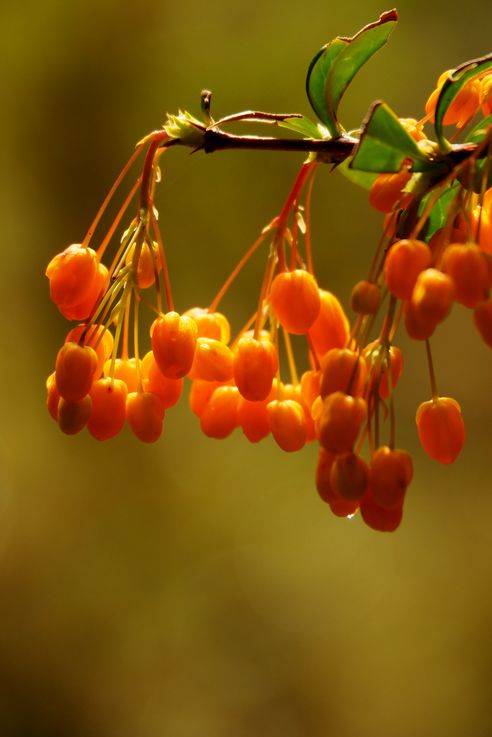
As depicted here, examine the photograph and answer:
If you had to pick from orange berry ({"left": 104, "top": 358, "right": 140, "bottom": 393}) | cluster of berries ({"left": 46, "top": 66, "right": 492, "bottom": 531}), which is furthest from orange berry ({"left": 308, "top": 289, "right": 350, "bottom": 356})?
orange berry ({"left": 104, "top": 358, "right": 140, "bottom": 393})

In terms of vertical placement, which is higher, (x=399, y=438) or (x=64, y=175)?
(x=64, y=175)

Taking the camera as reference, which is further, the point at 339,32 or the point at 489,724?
the point at 339,32

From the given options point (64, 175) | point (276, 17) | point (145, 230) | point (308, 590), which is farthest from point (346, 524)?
point (145, 230)

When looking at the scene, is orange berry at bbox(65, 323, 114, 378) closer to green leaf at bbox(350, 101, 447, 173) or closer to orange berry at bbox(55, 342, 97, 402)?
orange berry at bbox(55, 342, 97, 402)

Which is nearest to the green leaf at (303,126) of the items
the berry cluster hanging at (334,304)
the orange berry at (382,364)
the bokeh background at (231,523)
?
the berry cluster hanging at (334,304)

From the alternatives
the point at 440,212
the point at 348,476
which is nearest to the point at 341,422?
the point at 348,476

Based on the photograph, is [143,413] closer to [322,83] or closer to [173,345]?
[173,345]

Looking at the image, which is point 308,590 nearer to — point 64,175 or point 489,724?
point 489,724

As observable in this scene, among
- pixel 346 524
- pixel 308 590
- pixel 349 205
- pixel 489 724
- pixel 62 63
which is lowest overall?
pixel 489 724
